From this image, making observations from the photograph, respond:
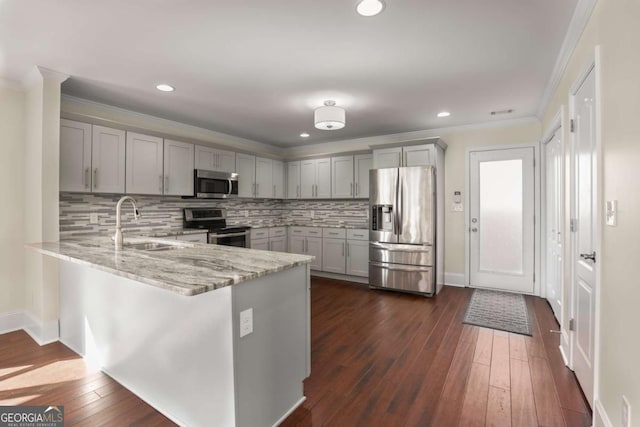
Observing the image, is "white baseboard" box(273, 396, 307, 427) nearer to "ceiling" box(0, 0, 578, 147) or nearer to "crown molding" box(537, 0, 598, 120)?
"ceiling" box(0, 0, 578, 147)

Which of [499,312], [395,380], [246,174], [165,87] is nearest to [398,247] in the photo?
[499,312]

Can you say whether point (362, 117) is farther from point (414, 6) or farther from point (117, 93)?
point (117, 93)

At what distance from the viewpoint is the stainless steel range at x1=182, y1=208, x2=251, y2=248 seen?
451 cm

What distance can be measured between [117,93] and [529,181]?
532 cm

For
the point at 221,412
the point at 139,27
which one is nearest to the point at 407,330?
the point at 221,412

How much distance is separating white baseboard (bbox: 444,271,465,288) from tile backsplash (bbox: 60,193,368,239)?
1.58 m

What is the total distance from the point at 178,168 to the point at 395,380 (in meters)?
3.69

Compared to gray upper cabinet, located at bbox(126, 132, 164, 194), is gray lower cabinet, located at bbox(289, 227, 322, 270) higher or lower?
lower

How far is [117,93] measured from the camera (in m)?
3.36

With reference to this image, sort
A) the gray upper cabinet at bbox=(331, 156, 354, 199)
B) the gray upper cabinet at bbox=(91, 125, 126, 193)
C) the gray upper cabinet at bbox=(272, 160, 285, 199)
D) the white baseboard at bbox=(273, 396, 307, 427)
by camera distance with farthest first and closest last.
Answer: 1. the gray upper cabinet at bbox=(272, 160, 285, 199)
2. the gray upper cabinet at bbox=(331, 156, 354, 199)
3. the gray upper cabinet at bbox=(91, 125, 126, 193)
4. the white baseboard at bbox=(273, 396, 307, 427)

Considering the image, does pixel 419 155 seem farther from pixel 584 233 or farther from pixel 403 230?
pixel 584 233

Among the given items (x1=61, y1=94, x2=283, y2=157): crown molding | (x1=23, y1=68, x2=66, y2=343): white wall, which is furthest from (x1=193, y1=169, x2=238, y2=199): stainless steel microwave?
(x1=23, y1=68, x2=66, y2=343): white wall

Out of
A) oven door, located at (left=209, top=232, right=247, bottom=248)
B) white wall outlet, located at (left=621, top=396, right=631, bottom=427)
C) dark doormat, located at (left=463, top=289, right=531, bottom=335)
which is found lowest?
dark doormat, located at (left=463, top=289, right=531, bottom=335)

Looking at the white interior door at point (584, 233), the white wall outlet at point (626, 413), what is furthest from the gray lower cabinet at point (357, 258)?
the white wall outlet at point (626, 413)
